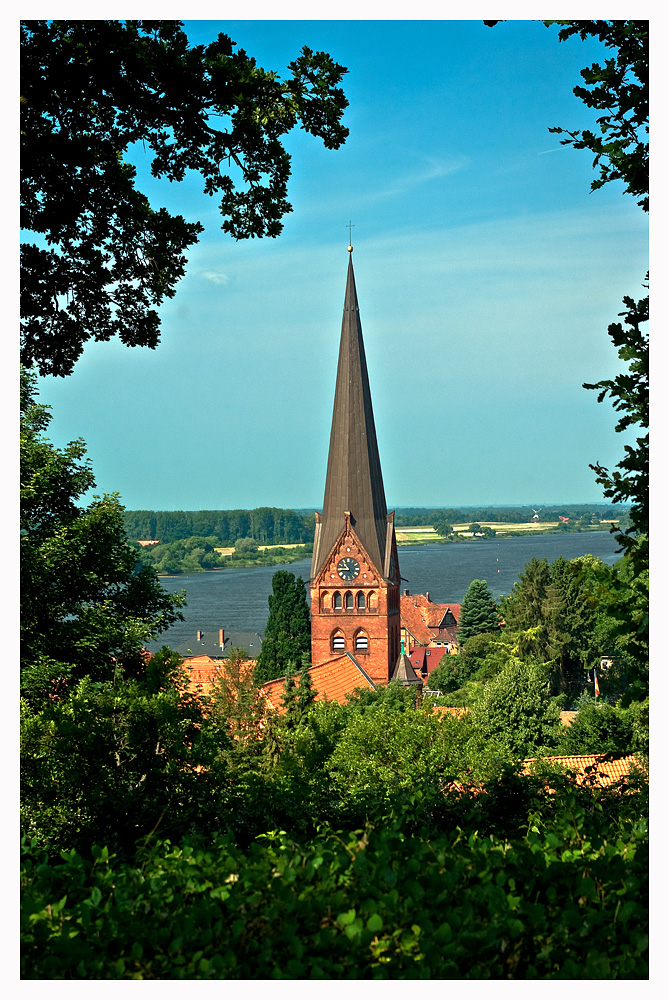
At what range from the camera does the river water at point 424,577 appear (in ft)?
197

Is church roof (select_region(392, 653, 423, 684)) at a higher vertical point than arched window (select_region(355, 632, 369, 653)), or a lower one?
lower

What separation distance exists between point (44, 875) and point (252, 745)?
7.60 meters

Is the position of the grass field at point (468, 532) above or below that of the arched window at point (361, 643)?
above

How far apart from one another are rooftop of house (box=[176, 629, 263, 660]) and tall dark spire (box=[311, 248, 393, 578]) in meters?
18.8

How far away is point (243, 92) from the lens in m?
4.57

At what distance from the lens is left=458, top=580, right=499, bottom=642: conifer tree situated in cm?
4325

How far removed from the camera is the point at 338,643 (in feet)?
126

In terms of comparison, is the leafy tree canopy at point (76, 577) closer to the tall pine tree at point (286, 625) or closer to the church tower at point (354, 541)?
the church tower at point (354, 541)

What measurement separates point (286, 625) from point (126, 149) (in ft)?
115

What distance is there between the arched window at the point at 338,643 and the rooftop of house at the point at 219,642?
1620 cm

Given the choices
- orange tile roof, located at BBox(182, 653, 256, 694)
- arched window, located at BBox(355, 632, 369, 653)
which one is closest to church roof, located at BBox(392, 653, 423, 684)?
arched window, located at BBox(355, 632, 369, 653)

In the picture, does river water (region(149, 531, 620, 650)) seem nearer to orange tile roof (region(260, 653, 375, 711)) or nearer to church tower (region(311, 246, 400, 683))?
church tower (region(311, 246, 400, 683))

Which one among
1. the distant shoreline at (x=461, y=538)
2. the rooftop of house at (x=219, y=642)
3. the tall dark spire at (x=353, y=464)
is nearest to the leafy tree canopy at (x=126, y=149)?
the tall dark spire at (x=353, y=464)

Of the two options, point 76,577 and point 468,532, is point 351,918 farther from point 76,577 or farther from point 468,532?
point 468,532
